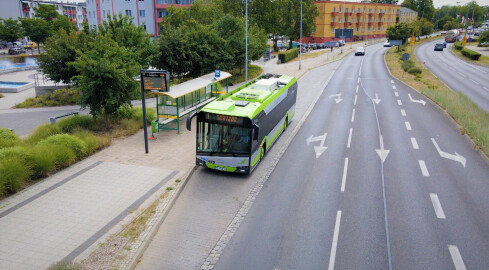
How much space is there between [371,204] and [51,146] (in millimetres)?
12308

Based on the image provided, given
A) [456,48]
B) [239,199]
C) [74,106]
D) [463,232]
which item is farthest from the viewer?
[456,48]

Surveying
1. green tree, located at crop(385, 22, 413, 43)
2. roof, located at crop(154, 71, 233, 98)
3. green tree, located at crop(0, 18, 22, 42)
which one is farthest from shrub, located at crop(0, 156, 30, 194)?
green tree, located at crop(0, 18, 22, 42)

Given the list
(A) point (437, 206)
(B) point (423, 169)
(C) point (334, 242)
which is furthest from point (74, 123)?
(A) point (437, 206)

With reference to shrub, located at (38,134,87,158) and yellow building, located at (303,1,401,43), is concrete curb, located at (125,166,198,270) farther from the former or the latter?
yellow building, located at (303,1,401,43)

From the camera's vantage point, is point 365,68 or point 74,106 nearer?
point 74,106

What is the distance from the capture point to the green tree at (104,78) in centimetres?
1769

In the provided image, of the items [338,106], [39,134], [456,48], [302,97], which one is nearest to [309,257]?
[39,134]

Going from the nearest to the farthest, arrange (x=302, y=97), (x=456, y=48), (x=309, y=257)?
(x=309, y=257), (x=302, y=97), (x=456, y=48)

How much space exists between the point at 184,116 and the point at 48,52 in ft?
35.8

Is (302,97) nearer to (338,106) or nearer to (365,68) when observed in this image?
(338,106)

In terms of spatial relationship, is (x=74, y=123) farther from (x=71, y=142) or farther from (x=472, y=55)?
(x=472, y=55)

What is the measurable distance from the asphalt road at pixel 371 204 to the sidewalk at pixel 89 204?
3358 millimetres

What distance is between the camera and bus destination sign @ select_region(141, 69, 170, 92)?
16.5m

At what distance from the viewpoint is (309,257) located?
935 cm
